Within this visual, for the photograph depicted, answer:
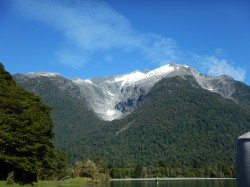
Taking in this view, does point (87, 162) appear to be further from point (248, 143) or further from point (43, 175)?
point (248, 143)

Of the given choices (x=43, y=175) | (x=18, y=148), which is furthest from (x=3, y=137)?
(x=43, y=175)

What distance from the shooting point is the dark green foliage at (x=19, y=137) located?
46.8m

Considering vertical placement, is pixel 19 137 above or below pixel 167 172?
below

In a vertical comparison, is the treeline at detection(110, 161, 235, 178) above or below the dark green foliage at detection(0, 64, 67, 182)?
above

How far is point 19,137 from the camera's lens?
4766cm

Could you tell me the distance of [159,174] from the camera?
18925 centimetres

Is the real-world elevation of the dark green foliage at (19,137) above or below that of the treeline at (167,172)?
below

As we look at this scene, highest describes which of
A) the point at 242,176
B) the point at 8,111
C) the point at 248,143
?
the point at 8,111

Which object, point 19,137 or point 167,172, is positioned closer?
point 19,137

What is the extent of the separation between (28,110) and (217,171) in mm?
136441

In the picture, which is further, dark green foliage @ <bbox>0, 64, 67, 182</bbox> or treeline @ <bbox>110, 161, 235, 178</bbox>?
treeline @ <bbox>110, 161, 235, 178</bbox>

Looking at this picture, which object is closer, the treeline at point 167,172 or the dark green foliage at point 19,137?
the dark green foliage at point 19,137

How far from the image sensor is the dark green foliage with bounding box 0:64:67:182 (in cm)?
4678

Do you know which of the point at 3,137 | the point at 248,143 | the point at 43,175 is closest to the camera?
the point at 248,143
